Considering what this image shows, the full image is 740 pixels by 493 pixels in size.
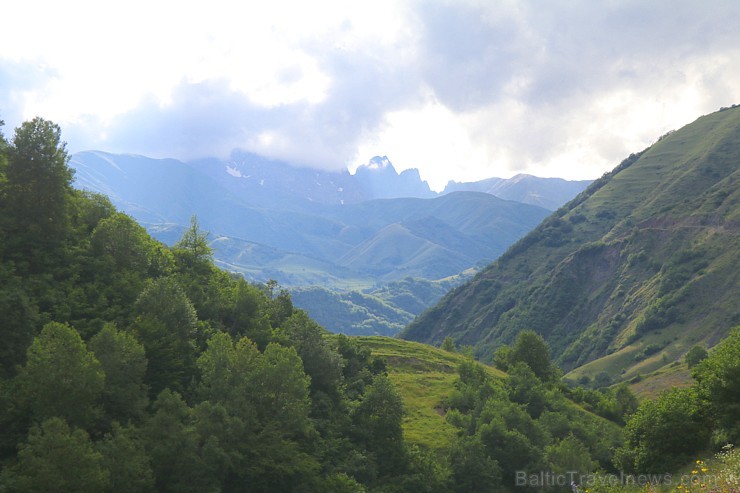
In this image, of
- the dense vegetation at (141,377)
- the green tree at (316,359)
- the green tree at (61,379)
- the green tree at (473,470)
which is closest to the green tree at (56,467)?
the dense vegetation at (141,377)

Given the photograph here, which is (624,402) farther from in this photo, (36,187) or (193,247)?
(36,187)

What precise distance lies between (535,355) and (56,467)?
109 metres

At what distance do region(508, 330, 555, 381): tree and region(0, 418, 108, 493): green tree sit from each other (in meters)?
104

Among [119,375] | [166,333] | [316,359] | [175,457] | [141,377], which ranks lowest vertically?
[175,457]

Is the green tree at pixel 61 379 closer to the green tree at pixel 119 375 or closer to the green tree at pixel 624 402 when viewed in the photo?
the green tree at pixel 119 375

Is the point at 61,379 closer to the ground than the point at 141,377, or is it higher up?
higher up

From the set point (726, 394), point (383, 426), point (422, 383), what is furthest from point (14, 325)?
point (422, 383)

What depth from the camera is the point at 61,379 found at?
44.9 meters

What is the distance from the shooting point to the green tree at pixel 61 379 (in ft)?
147

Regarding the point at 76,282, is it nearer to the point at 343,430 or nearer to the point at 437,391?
the point at 343,430

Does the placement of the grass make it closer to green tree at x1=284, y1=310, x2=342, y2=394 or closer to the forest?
the forest

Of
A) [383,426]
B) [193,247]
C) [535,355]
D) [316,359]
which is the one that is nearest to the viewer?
[383,426]

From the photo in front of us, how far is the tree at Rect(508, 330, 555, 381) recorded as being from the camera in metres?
129

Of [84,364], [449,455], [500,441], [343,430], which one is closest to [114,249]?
[84,364]
